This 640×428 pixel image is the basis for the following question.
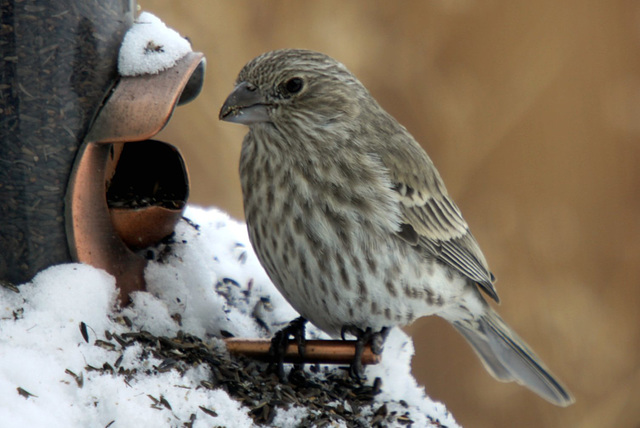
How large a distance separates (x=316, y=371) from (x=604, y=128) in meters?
2.96

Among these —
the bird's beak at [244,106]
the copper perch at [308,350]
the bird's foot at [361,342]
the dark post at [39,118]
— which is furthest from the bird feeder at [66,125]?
the bird's foot at [361,342]

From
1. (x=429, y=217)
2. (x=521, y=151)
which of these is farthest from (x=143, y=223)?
(x=521, y=151)

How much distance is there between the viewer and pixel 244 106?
377cm

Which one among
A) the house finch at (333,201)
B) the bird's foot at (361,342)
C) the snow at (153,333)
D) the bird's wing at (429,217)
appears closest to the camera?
the snow at (153,333)

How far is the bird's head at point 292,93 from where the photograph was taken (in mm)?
3783

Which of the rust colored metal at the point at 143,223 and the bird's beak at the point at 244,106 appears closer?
the rust colored metal at the point at 143,223

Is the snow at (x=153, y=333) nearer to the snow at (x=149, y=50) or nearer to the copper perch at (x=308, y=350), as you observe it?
the copper perch at (x=308, y=350)

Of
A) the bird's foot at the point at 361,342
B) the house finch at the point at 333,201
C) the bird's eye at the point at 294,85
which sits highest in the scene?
the bird's eye at the point at 294,85

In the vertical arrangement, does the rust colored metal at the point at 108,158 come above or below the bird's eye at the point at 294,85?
below

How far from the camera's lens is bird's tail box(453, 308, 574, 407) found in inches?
183

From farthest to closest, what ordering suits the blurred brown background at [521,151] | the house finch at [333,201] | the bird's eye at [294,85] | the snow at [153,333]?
the blurred brown background at [521,151], the bird's eye at [294,85], the house finch at [333,201], the snow at [153,333]

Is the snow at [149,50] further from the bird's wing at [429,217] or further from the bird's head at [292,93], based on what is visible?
the bird's wing at [429,217]

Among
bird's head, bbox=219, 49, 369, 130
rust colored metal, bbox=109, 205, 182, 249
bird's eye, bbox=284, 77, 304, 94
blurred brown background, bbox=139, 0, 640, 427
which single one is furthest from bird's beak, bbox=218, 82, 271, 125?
blurred brown background, bbox=139, 0, 640, 427

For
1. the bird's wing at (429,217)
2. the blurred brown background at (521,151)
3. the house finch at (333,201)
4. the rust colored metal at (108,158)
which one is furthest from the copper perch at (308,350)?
the blurred brown background at (521,151)
